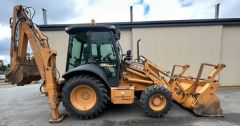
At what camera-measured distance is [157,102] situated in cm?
533

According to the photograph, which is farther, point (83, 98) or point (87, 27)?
point (87, 27)

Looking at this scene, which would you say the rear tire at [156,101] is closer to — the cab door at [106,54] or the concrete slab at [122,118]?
the concrete slab at [122,118]

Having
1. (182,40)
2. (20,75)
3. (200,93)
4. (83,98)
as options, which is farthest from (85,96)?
(182,40)

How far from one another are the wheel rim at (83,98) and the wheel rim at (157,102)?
1.50 metres

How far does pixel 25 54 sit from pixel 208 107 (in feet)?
16.4

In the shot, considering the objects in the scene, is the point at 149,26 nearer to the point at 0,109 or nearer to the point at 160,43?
the point at 160,43

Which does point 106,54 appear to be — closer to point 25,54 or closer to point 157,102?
point 157,102

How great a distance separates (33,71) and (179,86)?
13.2 feet

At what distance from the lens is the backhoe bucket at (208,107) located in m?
5.28

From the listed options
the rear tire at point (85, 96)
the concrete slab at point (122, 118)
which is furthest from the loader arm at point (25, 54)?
the concrete slab at point (122, 118)

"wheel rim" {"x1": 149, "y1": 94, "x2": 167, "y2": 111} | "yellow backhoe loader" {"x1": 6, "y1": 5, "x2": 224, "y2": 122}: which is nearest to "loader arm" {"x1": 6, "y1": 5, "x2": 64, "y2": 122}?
"yellow backhoe loader" {"x1": 6, "y1": 5, "x2": 224, "y2": 122}

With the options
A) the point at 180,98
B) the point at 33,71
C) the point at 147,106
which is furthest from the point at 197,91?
the point at 33,71

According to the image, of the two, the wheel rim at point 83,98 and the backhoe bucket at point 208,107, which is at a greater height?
the wheel rim at point 83,98

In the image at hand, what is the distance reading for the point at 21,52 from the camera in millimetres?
5363
